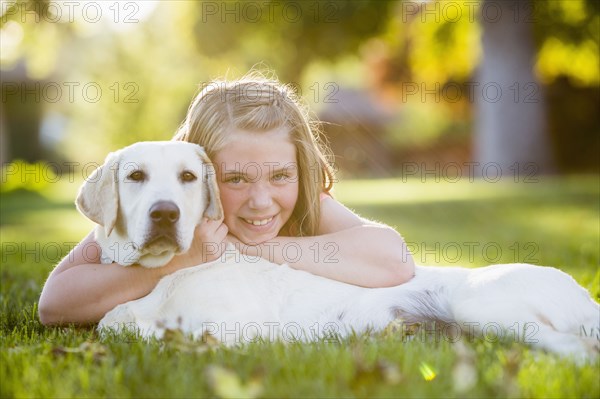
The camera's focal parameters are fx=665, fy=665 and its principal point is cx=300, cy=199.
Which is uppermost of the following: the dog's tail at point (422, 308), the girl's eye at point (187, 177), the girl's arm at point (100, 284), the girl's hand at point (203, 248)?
the girl's eye at point (187, 177)

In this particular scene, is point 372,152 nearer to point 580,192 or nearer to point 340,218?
point 580,192

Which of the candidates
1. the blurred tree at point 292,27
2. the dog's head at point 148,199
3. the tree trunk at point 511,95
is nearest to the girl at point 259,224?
the dog's head at point 148,199

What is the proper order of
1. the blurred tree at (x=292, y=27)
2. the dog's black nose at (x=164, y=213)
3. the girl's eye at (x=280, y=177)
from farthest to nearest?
the blurred tree at (x=292, y=27) → the girl's eye at (x=280, y=177) → the dog's black nose at (x=164, y=213)

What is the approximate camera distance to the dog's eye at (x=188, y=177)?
11.5 ft

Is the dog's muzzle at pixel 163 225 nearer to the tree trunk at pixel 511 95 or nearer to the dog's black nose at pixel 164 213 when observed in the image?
the dog's black nose at pixel 164 213

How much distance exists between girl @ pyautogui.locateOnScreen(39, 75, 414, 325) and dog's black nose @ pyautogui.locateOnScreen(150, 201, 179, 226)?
15.1 inches

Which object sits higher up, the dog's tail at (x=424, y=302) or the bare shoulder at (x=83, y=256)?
the bare shoulder at (x=83, y=256)

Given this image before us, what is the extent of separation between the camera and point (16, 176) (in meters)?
19.5

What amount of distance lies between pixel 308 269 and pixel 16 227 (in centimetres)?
907

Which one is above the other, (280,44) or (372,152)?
(280,44)

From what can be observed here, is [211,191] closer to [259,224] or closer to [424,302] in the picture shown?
[259,224]

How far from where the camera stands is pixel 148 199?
3.30 meters

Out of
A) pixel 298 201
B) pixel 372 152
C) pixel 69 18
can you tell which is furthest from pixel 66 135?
pixel 298 201

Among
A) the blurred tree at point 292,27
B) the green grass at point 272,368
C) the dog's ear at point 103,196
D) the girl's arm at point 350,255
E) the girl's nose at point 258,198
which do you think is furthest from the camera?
the blurred tree at point 292,27
